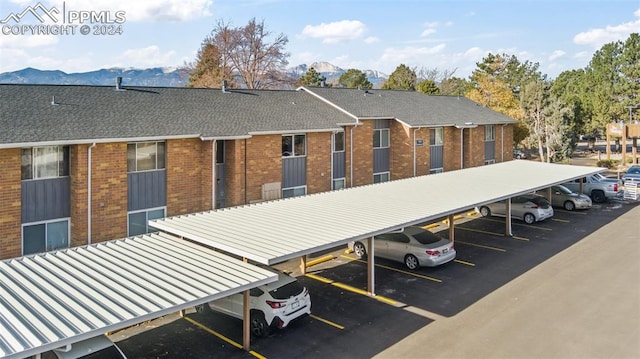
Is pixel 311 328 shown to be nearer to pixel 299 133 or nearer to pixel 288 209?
→ pixel 288 209

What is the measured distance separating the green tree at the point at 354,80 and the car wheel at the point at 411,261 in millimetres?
64410

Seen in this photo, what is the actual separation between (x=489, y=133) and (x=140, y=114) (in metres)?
26.1

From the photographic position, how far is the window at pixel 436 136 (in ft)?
103

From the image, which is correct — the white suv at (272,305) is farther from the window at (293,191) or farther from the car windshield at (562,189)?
the car windshield at (562,189)

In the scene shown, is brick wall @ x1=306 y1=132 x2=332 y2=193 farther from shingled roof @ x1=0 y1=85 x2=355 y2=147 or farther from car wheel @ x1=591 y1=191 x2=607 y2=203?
car wheel @ x1=591 y1=191 x2=607 y2=203

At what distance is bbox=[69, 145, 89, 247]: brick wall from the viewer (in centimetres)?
1666

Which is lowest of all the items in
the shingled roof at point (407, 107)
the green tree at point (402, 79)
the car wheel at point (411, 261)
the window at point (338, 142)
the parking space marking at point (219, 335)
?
the parking space marking at point (219, 335)

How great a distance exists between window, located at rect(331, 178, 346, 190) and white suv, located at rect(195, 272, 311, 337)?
41.3ft

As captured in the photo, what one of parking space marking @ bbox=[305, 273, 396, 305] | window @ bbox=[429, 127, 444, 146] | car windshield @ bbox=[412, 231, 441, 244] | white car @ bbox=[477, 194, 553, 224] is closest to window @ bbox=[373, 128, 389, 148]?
window @ bbox=[429, 127, 444, 146]

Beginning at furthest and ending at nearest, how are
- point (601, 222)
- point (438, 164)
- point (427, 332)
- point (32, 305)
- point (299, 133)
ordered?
point (438, 164)
point (601, 222)
point (299, 133)
point (427, 332)
point (32, 305)

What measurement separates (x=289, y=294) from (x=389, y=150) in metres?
17.8

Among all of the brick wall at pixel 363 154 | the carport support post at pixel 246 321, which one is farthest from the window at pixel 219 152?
the carport support post at pixel 246 321

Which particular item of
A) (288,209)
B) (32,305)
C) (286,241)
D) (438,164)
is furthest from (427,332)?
(438,164)

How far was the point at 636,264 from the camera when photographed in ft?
60.5
